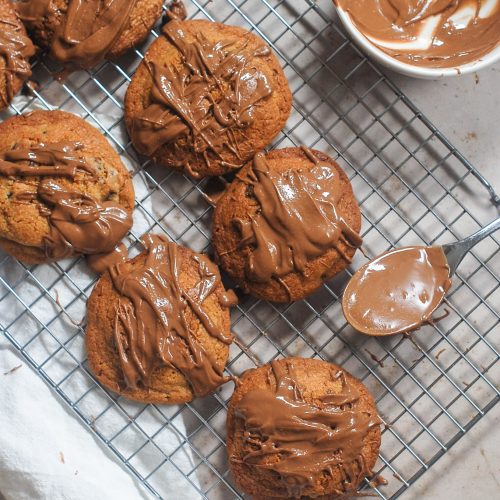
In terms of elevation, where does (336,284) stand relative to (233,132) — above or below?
below

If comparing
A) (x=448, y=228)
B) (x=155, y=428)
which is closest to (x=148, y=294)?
(x=155, y=428)

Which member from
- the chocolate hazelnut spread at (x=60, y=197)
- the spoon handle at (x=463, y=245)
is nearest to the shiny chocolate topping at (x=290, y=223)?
the spoon handle at (x=463, y=245)

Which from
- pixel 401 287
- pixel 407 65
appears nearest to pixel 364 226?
pixel 401 287

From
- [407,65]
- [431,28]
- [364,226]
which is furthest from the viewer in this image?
[364,226]

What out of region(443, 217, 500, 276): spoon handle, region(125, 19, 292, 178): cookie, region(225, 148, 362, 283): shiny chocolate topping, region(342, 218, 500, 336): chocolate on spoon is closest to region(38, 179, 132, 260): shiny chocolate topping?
region(125, 19, 292, 178): cookie

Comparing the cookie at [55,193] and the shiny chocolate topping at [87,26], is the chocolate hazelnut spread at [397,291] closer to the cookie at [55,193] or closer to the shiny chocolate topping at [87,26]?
the cookie at [55,193]

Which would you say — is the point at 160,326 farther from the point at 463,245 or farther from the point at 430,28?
the point at 430,28

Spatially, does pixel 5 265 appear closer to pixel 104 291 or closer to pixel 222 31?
pixel 104 291
